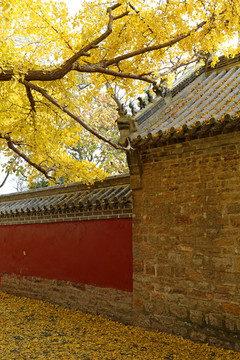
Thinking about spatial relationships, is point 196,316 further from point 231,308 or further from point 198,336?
point 231,308

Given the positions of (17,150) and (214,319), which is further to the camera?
(17,150)

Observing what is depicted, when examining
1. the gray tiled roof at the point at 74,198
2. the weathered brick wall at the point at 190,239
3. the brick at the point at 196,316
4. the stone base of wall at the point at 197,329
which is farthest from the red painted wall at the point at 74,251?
the brick at the point at 196,316

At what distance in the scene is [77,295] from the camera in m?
8.05

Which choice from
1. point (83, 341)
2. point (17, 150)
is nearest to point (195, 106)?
point (17, 150)

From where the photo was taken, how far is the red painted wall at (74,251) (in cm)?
711

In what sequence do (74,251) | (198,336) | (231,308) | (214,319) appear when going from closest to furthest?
(231,308) → (214,319) → (198,336) → (74,251)

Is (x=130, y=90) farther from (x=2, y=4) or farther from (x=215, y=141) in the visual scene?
(x=2, y=4)

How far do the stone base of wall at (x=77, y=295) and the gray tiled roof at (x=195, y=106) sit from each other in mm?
3410

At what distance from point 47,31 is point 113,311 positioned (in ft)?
19.2

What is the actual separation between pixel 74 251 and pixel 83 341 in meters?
2.56

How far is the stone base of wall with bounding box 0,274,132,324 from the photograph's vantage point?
6910 mm

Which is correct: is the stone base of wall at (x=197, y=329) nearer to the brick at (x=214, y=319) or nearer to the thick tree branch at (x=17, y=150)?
the brick at (x=214, y=319)

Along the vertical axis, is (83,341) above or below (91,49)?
below

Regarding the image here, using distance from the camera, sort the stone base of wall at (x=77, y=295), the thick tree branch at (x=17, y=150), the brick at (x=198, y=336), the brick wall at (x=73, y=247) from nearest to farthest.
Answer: the brick at (x=198, y=336), the stone base of wall at (x=77, y=295), the brick wall at (x=73, y=247), the thick tree branch at (x=17, y=150)
